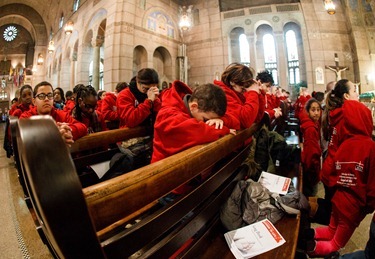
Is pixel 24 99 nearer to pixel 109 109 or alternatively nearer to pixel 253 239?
pixel 109 109

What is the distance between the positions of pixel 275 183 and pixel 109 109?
2.76m

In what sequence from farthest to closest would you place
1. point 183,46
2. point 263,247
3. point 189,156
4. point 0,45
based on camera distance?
point 0,45 < point 183,46 < point 263,247 < point 189,156

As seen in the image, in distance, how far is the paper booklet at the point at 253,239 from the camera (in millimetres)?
1091

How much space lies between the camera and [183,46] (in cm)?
1445

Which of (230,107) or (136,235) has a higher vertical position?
(230,107)

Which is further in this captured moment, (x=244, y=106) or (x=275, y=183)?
(x=244, y=106)

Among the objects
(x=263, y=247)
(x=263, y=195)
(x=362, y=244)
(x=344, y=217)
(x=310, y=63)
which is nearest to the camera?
(x=263, y=247)

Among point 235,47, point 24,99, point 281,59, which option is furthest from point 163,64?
point 24,99

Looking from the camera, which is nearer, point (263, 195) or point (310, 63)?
point (263, 195)

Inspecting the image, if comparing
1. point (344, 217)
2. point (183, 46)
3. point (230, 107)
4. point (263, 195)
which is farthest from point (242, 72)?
point (183, 46)

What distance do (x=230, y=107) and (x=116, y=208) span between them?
1.79 meters

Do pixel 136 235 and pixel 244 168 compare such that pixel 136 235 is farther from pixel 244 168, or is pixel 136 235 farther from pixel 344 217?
pixel 344 217

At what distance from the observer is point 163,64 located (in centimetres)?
1424

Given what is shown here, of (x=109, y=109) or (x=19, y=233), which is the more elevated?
(x=109, y=109)
